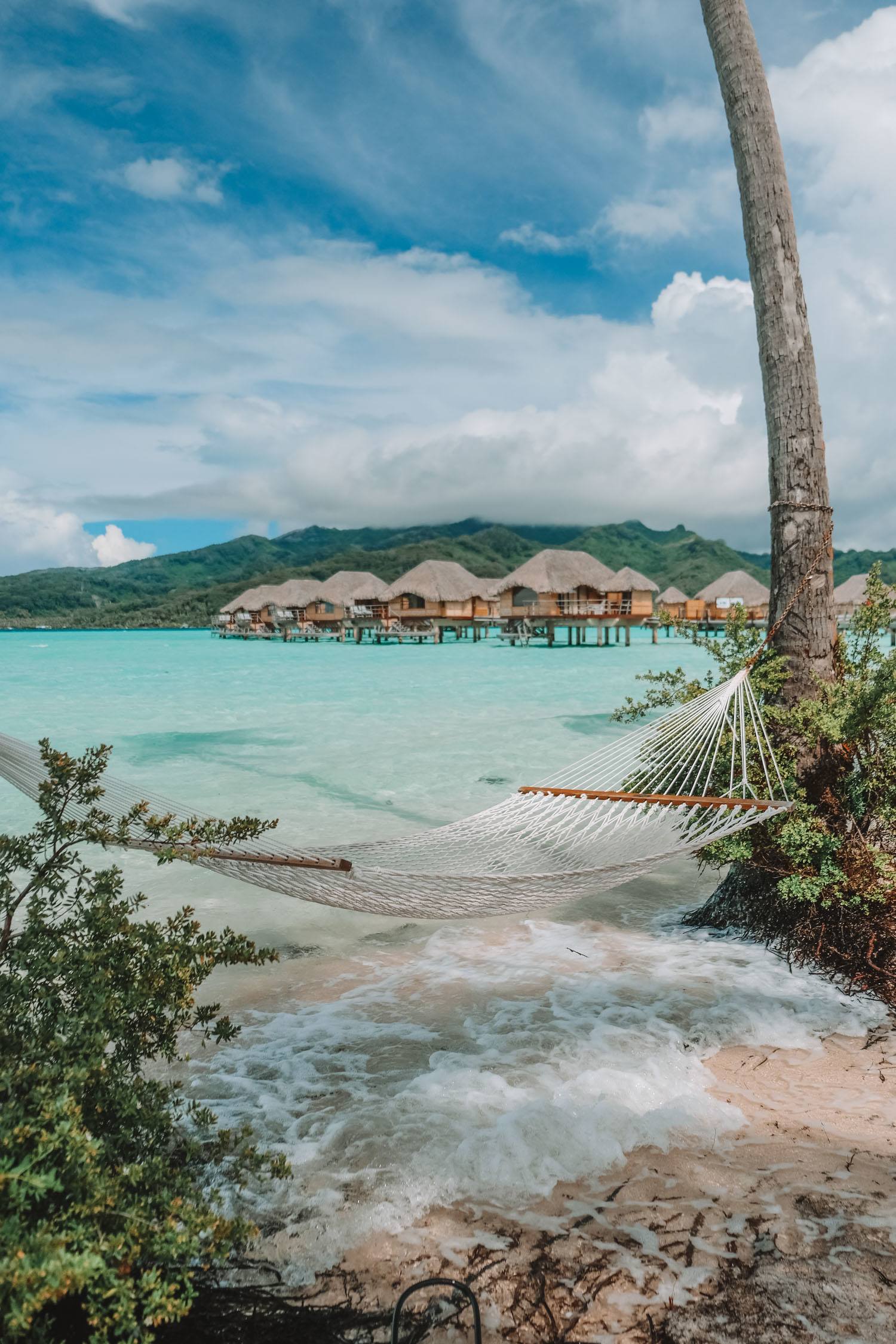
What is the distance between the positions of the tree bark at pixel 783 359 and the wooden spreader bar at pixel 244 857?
5.21ft

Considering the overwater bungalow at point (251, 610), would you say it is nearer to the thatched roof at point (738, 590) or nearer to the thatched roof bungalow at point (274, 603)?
the thatched roof bungalow at point (274, 603)

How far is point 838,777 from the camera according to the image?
7.54ft

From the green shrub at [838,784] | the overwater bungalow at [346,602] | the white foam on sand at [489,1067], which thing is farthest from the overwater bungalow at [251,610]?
the green shrub at [838,784]

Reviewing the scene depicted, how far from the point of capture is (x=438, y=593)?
27766mm

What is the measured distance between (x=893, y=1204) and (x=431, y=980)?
1395 mm

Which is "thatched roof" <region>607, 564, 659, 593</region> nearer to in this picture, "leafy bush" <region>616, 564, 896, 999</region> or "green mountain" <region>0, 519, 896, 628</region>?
"green mountain" <region>0, 519, 896, 628</region>

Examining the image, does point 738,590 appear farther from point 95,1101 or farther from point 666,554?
point 666,554

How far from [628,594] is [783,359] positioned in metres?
23.1

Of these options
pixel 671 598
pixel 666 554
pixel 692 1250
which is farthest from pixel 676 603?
pixel 666 554

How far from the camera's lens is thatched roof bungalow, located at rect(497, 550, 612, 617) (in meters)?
24.4

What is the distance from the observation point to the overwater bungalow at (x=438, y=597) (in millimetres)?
27906

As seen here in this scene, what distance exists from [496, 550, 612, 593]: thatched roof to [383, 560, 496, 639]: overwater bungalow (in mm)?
3002

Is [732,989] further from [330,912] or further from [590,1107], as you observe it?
[330,912]

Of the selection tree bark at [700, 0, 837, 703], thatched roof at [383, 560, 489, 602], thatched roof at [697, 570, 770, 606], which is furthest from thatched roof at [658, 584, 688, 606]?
tree bark at [700, 0, 837, 703]
